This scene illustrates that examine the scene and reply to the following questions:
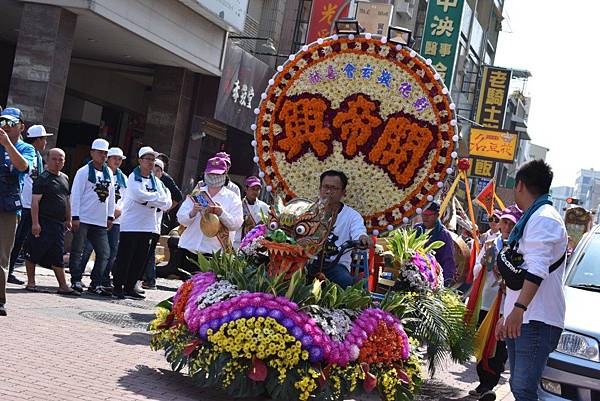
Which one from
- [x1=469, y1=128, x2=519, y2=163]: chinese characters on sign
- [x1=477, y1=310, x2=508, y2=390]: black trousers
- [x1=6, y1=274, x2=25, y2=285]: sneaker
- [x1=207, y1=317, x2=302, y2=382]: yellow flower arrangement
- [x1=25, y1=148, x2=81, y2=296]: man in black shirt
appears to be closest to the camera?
[x1=207, y1=317, x2=302, y2=382]: yellow flower arrangement

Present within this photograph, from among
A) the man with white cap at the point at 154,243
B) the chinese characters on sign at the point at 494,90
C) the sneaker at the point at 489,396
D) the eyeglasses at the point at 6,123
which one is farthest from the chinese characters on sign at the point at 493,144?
the eyeglasses at the point at 6,123

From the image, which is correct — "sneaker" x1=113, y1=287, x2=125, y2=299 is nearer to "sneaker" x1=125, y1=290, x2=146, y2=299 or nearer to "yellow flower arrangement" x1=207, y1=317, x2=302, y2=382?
"sneaker" x1=125, y1=290, x2=146, y2=299

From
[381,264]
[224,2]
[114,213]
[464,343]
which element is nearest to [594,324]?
[464,343]

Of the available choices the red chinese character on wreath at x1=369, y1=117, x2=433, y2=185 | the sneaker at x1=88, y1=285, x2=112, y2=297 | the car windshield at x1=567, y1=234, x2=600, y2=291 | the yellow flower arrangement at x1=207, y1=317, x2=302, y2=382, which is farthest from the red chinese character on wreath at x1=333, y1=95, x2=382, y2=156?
the sneaker at x1=88, y1=285, x2=112, y2=297

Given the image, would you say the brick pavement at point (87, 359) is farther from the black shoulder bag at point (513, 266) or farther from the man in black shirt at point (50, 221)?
the black shoulder bag at point (513, 266)

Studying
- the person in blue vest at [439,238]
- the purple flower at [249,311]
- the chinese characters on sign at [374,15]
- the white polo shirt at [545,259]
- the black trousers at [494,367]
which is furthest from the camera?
the chinese characters on sign at [374,15]

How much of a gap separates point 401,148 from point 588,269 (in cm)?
213

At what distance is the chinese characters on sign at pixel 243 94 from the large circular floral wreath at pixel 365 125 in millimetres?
13870

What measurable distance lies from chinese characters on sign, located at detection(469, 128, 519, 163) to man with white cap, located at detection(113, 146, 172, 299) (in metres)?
30.5

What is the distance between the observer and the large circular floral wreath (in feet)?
27.8

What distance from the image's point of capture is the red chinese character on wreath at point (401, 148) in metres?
8.48

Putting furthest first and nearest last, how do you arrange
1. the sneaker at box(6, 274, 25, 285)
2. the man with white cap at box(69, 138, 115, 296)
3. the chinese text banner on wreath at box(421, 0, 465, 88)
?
the chinese text banner on wreath at box(421, 0, 465, 88)
the man with white cap at box(69, 138, 115, 296)
the sneaker at box(6, 274, 25, 285)

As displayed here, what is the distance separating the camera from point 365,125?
8586 millimetres

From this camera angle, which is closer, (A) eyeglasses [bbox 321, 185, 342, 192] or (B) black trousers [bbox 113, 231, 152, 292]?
(A) eyeglasses [bbox 321, 185, 342, 192]
